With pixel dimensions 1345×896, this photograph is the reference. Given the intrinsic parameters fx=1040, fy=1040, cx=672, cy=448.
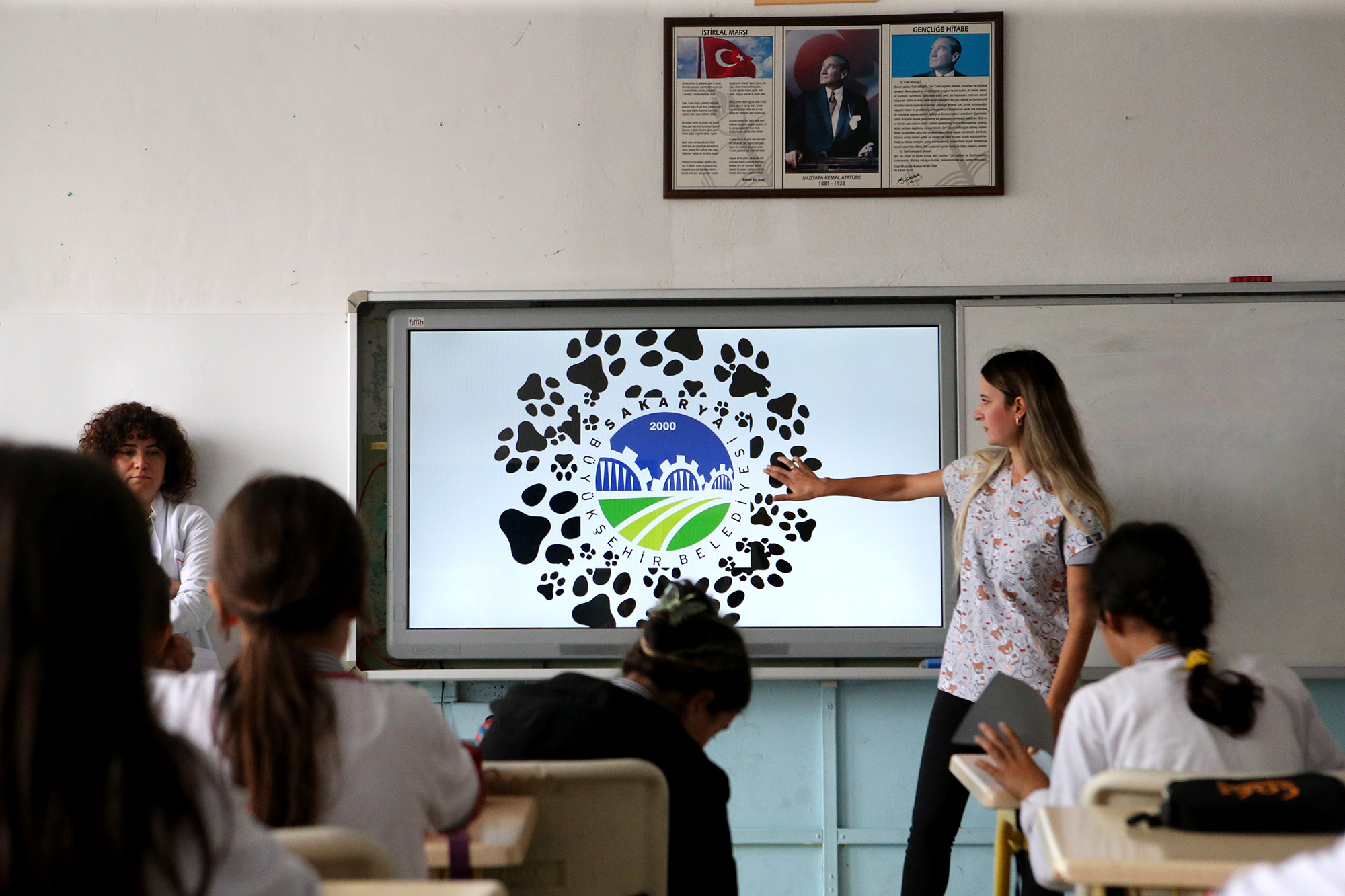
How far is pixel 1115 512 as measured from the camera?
2736 mm

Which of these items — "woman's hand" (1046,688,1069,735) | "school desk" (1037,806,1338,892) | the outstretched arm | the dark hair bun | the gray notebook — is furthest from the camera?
the outstretched arm

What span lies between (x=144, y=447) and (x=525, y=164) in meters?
1.26

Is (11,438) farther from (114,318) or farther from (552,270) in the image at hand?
(114,318)

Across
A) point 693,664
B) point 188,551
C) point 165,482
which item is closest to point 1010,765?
point 693,664

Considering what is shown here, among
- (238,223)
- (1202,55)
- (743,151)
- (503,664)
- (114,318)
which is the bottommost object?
(503,664)

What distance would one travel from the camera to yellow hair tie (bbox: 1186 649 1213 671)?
4.72 feet

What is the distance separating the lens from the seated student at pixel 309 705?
109 centimetres

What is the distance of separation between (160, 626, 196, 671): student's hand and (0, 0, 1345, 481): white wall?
3.30 feet

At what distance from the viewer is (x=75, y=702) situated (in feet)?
2.07

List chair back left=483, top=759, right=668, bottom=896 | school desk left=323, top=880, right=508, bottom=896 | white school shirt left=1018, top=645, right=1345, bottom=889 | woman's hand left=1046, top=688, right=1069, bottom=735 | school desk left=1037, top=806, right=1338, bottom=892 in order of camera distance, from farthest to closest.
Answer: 1. woman's hand left=1046, top=688, right=1069, bottom=735
2. white school shirt left=1018, top=645, right=1345, bottom=889
3. chair back left=483, top=759, right=668, bottom=896
4. school desk left=1037, top=806, right=1338, bottom=892
5. school desk left=323, top=880, right=508, bottom=896

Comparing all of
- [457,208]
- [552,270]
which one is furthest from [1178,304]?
[457,208]

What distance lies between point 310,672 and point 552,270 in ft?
6.16

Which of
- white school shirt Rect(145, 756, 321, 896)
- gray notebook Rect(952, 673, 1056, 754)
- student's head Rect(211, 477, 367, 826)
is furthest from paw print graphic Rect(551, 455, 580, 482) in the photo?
white school shirt Rect(145, 756, 321, 896)

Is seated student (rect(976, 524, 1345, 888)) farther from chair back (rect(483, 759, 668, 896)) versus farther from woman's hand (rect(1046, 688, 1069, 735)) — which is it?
woman's hand (rect(1046, 688, 1069, 735))
